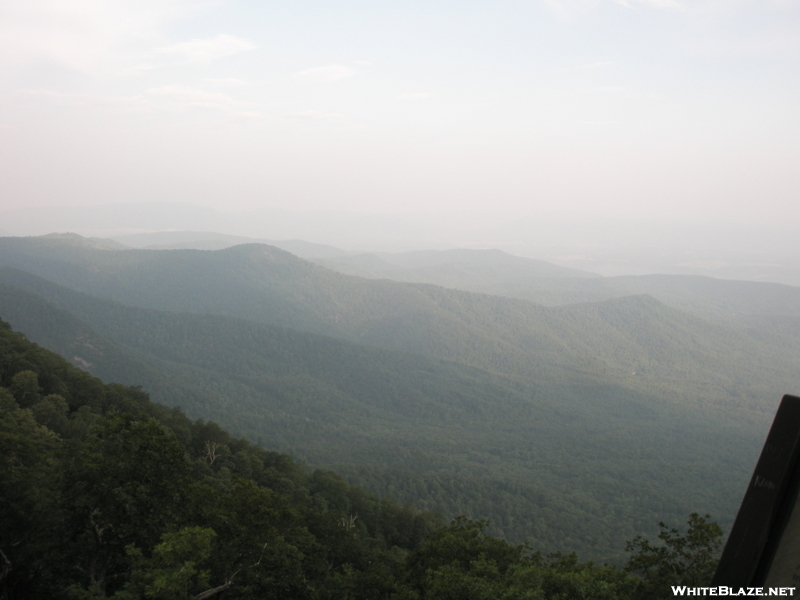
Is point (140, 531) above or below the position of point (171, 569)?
below

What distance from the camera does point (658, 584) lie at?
17.3 metres

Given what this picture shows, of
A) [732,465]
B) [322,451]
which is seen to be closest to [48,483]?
[322,451]

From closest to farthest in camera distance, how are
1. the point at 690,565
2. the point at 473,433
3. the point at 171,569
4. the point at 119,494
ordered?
the point at 171,569, the point at 119,494, the point at 690,565, the point at 473,433

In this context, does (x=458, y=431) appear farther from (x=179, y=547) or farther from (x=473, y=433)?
(x=179, y=547)

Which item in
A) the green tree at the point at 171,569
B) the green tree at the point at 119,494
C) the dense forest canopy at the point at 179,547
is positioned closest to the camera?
the green tree at the point at 171,569

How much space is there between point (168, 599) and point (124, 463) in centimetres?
447

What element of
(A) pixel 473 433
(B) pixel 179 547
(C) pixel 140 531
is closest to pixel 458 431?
(A) pixel 473 433

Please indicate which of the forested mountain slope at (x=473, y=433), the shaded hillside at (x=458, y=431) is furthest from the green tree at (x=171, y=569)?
the forested mountain slope at (x=473, y=433)

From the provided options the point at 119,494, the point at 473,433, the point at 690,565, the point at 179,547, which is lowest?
the point at 473,433

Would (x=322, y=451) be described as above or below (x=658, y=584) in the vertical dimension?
below

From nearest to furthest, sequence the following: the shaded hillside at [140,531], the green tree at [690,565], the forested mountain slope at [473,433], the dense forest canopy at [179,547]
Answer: the shaded hillside at [140,531], the dense forest canopy at [179,547], the green tree at [690,565], the forested mountain slope at [473,433]

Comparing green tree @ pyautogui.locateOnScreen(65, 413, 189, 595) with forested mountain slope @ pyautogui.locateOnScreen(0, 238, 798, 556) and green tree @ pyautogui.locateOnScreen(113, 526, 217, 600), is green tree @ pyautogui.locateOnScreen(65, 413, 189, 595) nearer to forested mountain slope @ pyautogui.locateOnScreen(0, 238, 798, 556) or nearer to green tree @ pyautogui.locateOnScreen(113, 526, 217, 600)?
green tree @ pyautogui.locateOnScreen(113, 526, 217, 600)

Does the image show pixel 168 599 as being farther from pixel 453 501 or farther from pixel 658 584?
pixel 453 501

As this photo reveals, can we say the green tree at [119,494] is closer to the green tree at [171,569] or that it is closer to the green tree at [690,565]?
the green tree at [171,569]
